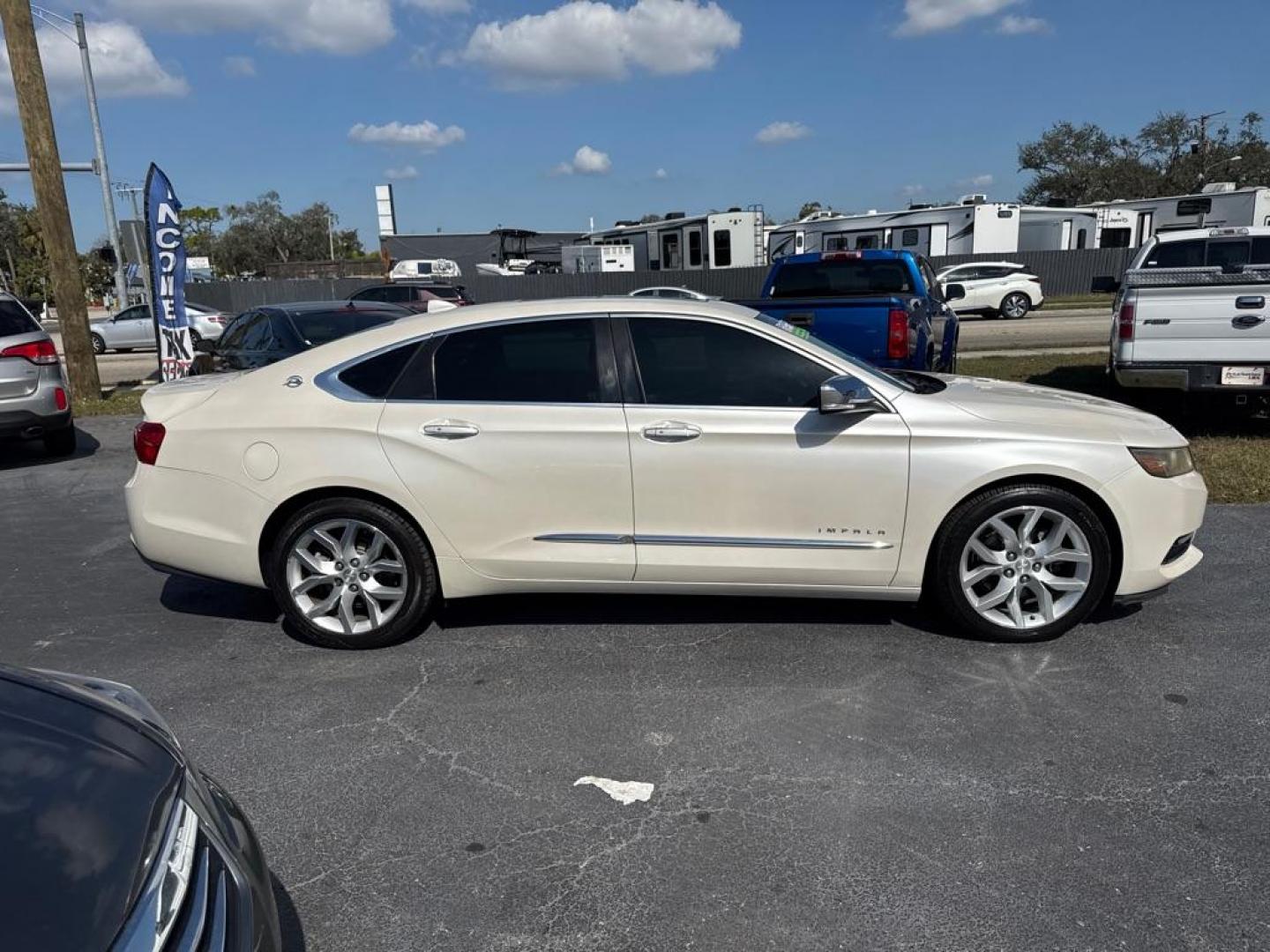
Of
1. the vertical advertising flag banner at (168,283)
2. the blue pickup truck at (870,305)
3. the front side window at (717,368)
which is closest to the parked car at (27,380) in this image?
the vertical advertising flag banner at (168,283)

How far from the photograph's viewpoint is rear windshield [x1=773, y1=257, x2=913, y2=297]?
1052 centimetres

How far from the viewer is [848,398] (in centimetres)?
404

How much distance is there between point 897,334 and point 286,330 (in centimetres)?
565

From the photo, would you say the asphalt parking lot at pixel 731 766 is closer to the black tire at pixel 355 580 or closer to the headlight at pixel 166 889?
the black tire at pixel 355 580

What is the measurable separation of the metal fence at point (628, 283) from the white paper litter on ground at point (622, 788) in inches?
1047

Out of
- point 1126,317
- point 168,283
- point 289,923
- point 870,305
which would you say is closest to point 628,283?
point 168,283

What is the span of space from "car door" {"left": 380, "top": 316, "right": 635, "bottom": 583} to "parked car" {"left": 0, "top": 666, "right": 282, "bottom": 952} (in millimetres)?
2087

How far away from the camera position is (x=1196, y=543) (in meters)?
5.63

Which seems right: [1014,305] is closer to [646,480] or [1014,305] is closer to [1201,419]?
[1201,419]

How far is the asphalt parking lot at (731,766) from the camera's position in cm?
259

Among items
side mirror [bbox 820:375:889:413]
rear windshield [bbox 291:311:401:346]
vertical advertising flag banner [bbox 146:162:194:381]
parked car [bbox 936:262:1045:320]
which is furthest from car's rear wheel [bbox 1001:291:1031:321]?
side mirror [bbox 820:375:889:413]

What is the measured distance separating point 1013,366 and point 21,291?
8914 cm

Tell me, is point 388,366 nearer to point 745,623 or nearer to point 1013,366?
point 745,623

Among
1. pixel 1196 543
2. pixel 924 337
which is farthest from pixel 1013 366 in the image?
pixel 1196 543
